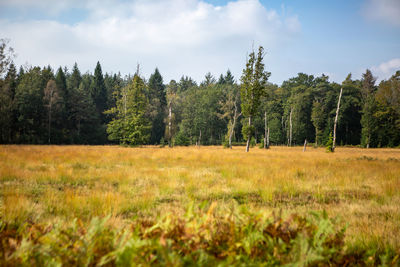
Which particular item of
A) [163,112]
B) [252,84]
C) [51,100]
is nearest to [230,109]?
[163,112]

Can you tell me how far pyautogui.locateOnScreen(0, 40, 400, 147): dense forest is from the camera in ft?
106

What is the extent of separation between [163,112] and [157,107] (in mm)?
2707

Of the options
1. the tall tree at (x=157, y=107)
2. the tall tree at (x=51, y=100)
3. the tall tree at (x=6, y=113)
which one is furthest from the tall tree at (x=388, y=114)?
the tall tree at (x=6, y=113)

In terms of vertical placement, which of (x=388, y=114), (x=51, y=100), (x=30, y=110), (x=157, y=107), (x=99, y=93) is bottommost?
(x=30, y=110)

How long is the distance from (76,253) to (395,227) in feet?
11.5

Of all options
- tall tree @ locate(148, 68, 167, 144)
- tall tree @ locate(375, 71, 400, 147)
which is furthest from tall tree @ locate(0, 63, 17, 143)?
tall tree @ locate(375, 71, 400, 147)

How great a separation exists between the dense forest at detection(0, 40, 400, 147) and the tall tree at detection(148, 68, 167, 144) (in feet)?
0.81

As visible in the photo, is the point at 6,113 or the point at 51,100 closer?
the point at 6,113

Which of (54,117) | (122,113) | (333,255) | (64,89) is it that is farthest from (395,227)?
(64,89)

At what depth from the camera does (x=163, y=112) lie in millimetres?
55875

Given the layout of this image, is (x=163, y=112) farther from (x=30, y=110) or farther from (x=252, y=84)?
(x=252, y=84)

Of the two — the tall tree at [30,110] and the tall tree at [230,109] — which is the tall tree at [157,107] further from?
the tall tree at [30,110]

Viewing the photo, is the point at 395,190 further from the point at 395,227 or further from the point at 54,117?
the point at 54,117

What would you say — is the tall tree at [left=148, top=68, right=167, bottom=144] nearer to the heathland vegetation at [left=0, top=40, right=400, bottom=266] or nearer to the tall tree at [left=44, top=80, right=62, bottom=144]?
the tall tree at [left=44, top=80, right=62, bottom=144]
